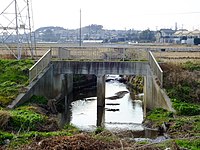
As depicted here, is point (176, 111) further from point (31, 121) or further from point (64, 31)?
point (64, 31)

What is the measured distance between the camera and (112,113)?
25.0m

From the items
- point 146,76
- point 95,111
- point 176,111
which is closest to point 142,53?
point 146,76

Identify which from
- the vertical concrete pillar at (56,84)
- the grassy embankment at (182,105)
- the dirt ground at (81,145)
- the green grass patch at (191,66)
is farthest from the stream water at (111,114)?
the dirt ground at (81,145)

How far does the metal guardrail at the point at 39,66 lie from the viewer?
2198 cm

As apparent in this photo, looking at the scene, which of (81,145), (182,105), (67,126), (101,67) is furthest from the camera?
(101,67)

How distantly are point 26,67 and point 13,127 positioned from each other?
10.7 metres

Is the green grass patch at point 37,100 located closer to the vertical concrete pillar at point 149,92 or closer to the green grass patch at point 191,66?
the vertical concrete pillar at point 149,92

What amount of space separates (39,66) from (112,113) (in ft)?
19.0

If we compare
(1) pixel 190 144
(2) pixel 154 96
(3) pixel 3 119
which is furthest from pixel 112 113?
Result: (1) pixel 190 144

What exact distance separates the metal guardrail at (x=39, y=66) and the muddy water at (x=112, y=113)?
3.53 meters

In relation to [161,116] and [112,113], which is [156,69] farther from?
[161,116]

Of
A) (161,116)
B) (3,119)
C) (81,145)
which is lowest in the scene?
(161,116)

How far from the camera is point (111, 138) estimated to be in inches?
458

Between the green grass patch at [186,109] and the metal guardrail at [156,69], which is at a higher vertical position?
the metal guardrail at [156,69]
